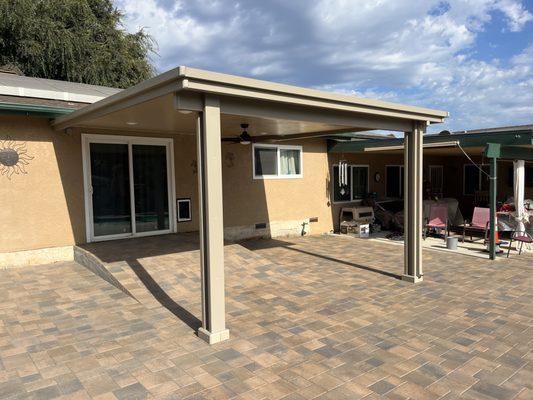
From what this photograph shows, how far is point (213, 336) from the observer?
4.14 metres

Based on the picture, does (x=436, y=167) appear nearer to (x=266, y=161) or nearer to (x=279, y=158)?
(x=279, y=158)

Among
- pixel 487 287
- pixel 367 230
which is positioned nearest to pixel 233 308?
pixel 487 287

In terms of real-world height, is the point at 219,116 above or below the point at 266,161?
above

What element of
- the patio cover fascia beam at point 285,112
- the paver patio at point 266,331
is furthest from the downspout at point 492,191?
the patio cover fascia beam at point 285,112

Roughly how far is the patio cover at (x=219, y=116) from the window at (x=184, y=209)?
96.9 inches

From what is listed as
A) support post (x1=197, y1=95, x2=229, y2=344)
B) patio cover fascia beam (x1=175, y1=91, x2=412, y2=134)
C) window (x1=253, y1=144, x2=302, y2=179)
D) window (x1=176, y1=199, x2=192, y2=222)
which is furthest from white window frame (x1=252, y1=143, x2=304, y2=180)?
Answer: support post (x1=197, y1=95, x2=229, y2=344)

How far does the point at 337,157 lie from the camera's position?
38.7 ft

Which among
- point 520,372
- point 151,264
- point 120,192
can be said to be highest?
point 120,192

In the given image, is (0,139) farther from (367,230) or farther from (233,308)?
(367,230)

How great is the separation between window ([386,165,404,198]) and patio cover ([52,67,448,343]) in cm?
696

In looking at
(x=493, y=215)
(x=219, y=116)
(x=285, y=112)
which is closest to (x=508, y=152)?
(x=493, y=215)

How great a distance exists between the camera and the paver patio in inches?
131

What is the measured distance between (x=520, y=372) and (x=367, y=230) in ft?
24.3

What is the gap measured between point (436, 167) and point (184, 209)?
33.3 ft
